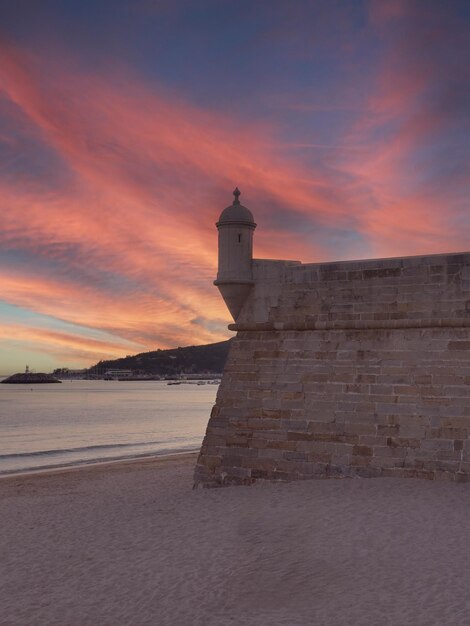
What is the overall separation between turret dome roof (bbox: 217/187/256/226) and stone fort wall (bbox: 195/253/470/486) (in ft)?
3.53

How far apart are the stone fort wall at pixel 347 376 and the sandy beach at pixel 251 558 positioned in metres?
0.57

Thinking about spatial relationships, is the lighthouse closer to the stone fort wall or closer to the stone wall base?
the stone fort wall

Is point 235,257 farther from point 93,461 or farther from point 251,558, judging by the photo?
point 93,461

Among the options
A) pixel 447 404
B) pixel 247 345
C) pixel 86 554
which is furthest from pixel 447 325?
pixel 86 554

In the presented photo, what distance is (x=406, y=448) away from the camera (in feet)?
38.3

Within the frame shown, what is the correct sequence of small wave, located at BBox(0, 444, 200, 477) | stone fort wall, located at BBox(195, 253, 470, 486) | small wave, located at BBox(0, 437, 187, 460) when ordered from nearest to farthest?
stone fort wall, located at BBox(195, 253, 470, 486)
small wave, located at BBox(0, 444, 200, 477)
small wave, located at BBox(0, 437, 187, 460)

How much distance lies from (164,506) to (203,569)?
165 inches

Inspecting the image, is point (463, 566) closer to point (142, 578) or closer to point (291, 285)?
→ point (142, 578)

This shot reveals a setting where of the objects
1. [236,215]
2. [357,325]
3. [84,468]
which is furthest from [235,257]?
[84,468]

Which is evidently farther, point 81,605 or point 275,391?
point 275,391

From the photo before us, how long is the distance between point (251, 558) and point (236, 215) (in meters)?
8.01

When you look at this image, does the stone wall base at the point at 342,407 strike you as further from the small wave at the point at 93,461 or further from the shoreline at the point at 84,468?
the small wave at the point at 93,461

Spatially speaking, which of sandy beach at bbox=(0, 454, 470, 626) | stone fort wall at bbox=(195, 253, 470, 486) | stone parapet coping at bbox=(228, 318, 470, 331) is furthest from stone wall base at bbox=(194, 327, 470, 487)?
sandy beach at bbox=(0, 454, 470, 626)

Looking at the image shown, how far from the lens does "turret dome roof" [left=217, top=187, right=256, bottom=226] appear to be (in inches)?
551
